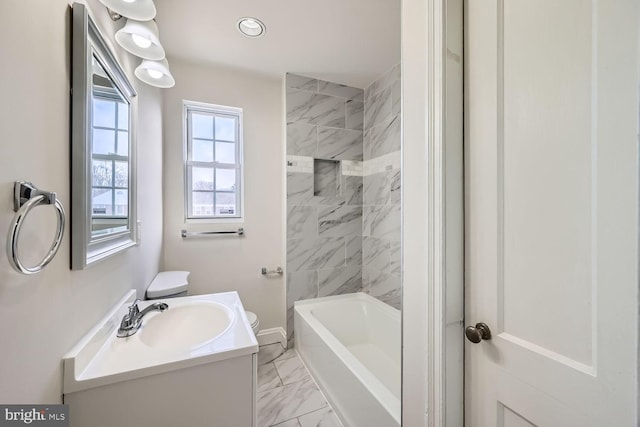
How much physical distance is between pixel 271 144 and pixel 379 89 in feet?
4.08

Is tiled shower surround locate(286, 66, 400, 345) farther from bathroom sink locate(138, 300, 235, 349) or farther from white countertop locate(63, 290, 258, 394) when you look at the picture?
white countertop locate(63, 290, 258, 394)

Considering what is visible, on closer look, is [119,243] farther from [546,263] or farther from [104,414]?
[546,263]

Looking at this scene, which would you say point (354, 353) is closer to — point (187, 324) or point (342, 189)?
point (187, 324)

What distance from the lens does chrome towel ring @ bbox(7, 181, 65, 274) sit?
0.50m

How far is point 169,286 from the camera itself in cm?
178

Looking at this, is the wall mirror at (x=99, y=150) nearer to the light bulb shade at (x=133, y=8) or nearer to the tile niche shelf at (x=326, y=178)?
the light bulb shade at (x=133, y=8)

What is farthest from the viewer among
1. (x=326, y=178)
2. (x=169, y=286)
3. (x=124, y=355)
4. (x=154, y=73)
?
(x=326, y=178)

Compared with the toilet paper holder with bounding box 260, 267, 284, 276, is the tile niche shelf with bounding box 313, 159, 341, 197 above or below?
above

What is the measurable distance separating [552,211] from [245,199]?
229 cm

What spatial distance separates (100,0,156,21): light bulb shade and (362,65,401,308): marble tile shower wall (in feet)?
6.18

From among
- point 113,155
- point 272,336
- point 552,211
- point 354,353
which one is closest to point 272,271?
point 272,336

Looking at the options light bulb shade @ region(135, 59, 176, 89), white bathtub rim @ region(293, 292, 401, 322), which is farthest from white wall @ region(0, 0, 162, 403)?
white bathtub rim @ region(293, 292, 401, 322)

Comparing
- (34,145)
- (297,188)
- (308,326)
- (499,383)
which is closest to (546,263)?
(499,383)

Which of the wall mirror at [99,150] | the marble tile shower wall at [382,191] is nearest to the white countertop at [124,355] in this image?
the wall mirror at [99,150]
